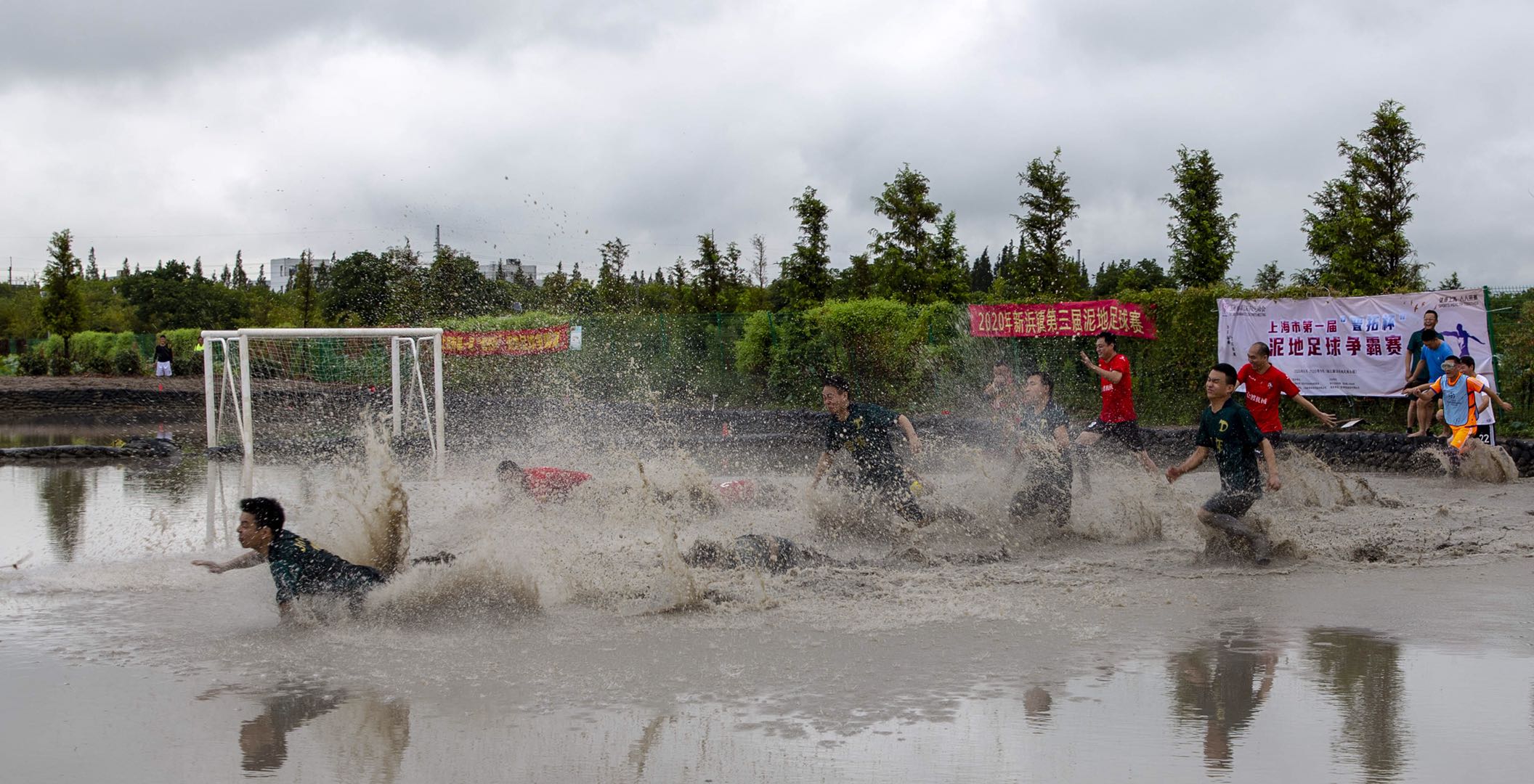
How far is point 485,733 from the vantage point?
4.56 m

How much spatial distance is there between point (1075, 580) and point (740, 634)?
2.60 m

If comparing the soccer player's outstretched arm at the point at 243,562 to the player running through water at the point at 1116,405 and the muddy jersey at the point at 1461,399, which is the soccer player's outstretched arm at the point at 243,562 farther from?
the muddy jersey at the point at 1461,399

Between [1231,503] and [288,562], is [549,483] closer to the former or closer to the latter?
[288,562]

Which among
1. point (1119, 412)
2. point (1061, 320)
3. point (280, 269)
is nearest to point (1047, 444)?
point (1119, 412)

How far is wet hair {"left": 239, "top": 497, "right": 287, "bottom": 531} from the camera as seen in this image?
6.21m

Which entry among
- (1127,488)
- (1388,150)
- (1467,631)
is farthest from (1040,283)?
(1467,631)

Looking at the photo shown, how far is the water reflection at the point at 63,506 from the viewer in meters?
9.19

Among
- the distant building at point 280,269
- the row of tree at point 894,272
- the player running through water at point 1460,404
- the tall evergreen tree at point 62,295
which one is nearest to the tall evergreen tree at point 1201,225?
the row of tree at point 894,272

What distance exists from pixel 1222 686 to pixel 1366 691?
0.61 metres

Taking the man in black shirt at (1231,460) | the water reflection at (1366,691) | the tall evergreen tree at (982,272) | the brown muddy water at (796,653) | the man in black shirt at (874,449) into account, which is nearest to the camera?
the water reflection at (1366,691)

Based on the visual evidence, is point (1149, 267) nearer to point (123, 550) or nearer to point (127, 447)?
point (127, 447)

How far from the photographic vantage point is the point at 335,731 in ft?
15.2

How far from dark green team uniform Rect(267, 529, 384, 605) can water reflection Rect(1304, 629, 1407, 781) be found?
16.6 ft

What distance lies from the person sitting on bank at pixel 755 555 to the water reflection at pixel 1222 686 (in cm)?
284
